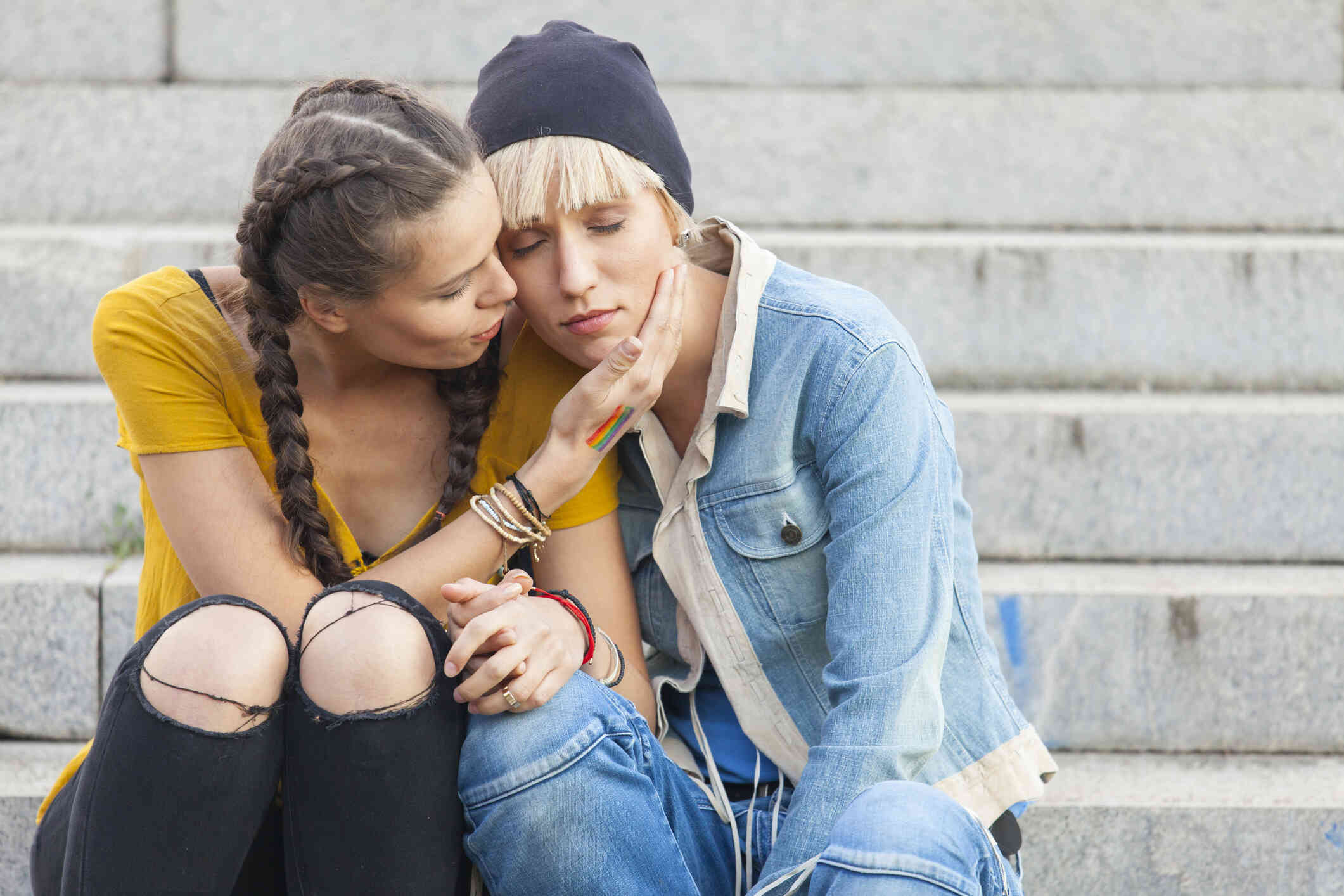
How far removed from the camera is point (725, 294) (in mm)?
1772

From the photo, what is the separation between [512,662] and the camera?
1.45 metres

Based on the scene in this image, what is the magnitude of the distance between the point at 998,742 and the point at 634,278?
33.0 inches

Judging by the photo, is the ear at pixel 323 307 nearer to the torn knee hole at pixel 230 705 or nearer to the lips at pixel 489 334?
the lips at pixel 489 334

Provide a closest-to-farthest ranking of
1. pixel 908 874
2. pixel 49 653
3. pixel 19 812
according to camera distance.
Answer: pixel 908 874, pixel 19 812, pixel 49 653

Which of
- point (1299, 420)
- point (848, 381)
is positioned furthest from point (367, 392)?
point (1299, 420)

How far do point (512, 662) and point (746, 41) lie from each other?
2674 millimetres

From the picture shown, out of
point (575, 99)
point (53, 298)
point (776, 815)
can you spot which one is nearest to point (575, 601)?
point (776, 815)

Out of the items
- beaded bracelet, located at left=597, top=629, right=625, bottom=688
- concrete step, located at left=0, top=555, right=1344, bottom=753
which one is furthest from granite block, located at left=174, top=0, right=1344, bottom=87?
beaded bracelet, located at left=597, top=629, right=625, bottom=688

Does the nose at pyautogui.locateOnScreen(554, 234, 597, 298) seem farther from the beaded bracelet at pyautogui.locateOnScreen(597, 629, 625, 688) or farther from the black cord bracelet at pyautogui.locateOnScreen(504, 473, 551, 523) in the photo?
the beaded bracelet at pyautogui.locateOnScreen(597, 629, 625, 688)

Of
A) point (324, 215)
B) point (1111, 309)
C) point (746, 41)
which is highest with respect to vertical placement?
point (324, 215)

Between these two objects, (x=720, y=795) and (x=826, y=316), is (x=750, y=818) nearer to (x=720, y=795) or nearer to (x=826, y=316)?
(x=720, y=795)

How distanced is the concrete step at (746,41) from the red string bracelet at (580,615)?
2367 mm

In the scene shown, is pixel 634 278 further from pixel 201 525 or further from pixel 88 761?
pixel 88 761

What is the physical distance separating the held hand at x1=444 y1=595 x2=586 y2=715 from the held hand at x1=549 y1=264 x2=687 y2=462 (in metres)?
0.28
